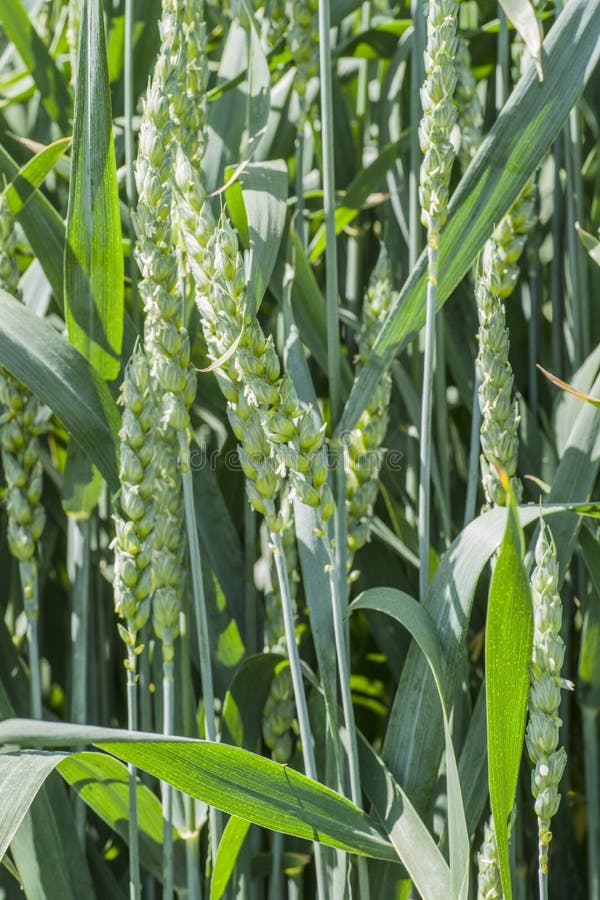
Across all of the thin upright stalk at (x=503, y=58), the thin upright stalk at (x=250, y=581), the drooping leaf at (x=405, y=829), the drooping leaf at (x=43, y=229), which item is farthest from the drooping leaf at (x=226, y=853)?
the thin upright stalk at (x=503, y=58)

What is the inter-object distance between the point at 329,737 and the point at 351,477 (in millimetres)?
227

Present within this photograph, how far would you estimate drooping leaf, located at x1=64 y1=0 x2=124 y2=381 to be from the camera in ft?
2.46

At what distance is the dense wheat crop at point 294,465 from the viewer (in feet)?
2.15

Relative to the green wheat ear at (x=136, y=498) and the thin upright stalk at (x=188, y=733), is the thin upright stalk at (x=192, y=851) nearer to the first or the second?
Answer: the thin upright stalk at (x=188, y=733)

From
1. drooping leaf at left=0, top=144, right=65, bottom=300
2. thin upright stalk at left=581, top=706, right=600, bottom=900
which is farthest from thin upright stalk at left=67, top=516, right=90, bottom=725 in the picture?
thin upright stalk at left=581, top=706, right=600, bottom=900

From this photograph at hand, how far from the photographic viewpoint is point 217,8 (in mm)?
1258

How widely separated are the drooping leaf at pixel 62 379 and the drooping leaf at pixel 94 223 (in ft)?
0.14

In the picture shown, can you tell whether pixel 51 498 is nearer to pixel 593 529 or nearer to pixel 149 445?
pixel 149 445

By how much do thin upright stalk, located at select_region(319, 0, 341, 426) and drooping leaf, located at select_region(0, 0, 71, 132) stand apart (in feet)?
1.25

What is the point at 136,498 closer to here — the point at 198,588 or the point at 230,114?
the point at 198,588

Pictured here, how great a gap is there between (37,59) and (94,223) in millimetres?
337

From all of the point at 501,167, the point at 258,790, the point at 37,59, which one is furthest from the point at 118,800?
the point at 37,59

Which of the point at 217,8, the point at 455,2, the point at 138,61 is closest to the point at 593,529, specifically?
the point at 455,2

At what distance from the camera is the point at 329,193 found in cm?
78
